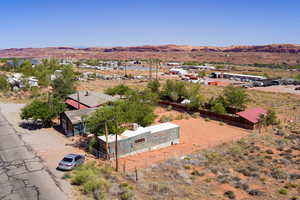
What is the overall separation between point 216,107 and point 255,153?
15.5m

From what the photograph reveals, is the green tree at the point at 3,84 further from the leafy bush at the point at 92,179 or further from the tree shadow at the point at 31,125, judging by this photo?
the leafy bush at the point at 92,179

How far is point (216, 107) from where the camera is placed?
1591 inches

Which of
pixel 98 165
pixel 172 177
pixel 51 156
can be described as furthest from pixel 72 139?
pixel 172 177

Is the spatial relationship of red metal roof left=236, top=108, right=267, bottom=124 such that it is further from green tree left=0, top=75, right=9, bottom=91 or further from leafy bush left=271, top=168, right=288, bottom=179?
green tree left=0, top=75, right=9, bottom=91

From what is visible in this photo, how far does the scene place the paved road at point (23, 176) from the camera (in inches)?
661

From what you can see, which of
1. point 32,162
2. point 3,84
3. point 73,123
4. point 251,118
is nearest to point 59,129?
point 73,123

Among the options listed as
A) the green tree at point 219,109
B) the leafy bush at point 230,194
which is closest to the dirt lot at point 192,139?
the green tree at point 219,109

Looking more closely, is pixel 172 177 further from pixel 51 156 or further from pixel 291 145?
pixel 291 145

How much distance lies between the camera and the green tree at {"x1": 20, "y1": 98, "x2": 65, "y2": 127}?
32625 mm

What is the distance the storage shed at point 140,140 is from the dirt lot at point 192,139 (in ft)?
1.94

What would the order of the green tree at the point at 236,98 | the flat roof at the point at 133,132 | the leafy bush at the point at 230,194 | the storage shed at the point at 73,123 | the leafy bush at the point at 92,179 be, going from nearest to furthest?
1. the leafy bush at the point at 230,194
2. the leafy bush at the point at 92,179
3. the flat roof at the point at 133,132
4. the storage shed at the point at 73,123
5. the green tree at the point at 236,98

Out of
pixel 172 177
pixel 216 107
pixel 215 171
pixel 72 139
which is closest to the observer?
pixel 172 177

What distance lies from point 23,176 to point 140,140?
10.8m

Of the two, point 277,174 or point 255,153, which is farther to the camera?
point 255,153
